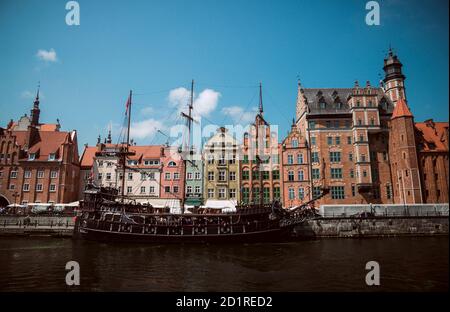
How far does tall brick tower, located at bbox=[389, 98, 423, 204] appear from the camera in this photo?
4303cm

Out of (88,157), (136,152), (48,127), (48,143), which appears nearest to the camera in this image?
(48,143)

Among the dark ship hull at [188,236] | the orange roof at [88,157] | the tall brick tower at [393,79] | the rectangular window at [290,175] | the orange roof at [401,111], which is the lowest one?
the dark ship hull at [188,236]

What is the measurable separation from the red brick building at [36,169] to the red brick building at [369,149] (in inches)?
1741


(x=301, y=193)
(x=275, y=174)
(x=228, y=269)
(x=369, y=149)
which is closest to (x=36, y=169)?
(x=275, y=174)

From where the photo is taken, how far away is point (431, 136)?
157 ft

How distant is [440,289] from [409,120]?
3881cm

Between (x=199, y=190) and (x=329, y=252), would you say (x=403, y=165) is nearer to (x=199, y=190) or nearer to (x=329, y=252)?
(x=329, y=252)

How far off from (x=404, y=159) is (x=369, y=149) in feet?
18.3

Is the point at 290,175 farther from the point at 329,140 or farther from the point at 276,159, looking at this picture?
the point at 329,140

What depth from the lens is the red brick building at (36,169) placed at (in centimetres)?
5419

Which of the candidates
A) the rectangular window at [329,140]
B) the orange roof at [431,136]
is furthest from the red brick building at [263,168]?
the orange roof at [431,136]

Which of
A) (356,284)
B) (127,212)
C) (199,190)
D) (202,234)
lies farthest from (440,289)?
(199,190)

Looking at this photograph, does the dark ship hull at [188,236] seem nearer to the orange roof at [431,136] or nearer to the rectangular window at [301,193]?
the rectangular window at [301,193]

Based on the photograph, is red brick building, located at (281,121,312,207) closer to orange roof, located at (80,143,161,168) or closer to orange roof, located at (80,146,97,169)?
orange roof, located at (80,143,161,168)
